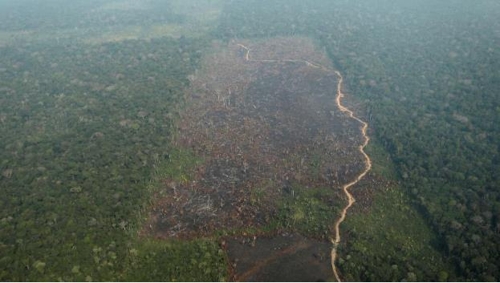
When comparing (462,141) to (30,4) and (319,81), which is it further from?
(30,4)

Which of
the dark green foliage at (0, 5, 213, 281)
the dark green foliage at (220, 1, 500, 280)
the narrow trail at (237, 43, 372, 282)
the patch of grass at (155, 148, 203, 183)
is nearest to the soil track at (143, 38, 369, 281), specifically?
the narrow trail at (237, 43, 372, 282)

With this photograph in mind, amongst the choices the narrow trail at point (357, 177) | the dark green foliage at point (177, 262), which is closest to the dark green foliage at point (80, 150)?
the dark green foliage at point (177, 262)

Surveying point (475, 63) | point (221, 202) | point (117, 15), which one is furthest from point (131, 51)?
point (475, 63)

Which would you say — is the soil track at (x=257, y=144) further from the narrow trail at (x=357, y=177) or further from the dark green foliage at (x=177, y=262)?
the dark green foliage at (x=177, y=262)

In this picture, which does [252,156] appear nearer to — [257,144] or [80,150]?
[257,144]

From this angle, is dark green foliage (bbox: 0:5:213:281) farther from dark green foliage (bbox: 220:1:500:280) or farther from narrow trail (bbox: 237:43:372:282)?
dark green foliage (bbox: 220:1:500:280)

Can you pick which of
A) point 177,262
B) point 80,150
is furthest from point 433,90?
point 80,150
